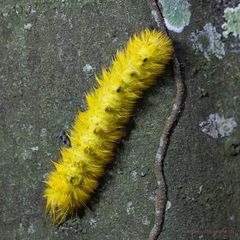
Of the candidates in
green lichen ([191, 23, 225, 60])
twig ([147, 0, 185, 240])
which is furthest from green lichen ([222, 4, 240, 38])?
twig ([147, 0, 185, 240])

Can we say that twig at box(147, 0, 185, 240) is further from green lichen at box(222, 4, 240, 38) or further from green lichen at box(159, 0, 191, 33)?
green lichen at box(222, 4, 240, 38)

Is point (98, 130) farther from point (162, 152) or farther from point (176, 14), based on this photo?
point (176, 14)

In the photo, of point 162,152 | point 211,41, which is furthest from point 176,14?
point 162,152

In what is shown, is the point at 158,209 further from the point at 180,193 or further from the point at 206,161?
the point at 206,161

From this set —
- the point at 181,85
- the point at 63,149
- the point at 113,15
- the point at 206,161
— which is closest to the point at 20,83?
the point at 63,149

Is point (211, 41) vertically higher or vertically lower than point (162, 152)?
higher

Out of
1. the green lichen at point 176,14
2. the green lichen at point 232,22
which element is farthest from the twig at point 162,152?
the green lichen at point 232,22
